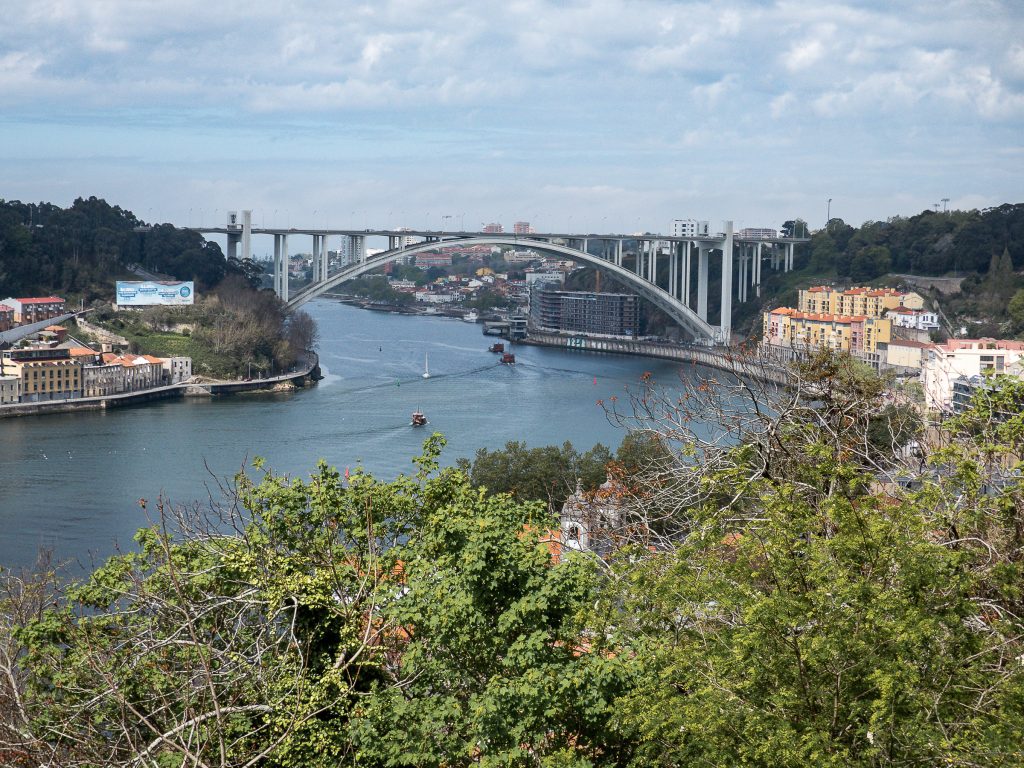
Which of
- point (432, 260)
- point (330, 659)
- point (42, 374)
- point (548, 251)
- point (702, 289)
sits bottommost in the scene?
point (42, 374)

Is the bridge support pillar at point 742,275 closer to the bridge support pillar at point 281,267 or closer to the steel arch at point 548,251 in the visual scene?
the steel arch at point 548,251

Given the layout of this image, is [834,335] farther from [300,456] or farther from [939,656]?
[939,656]

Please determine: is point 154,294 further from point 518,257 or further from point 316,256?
point 518,257

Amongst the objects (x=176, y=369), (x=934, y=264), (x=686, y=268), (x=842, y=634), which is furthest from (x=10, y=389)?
(x=934, y=264)

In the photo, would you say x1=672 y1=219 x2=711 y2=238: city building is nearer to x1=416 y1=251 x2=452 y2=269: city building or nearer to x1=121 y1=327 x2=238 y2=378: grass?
x1=121 y1=327 x2=238 y2=378: grass

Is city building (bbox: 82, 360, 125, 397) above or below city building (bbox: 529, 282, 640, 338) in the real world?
below

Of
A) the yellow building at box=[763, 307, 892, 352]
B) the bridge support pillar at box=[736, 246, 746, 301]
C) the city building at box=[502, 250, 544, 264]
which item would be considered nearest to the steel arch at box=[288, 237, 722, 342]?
the bridge support pillar at box=[736, 246, 746, 301]

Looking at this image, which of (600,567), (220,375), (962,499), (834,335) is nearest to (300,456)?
(220,375)
